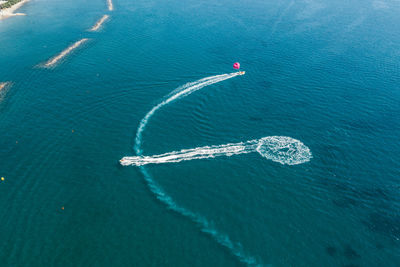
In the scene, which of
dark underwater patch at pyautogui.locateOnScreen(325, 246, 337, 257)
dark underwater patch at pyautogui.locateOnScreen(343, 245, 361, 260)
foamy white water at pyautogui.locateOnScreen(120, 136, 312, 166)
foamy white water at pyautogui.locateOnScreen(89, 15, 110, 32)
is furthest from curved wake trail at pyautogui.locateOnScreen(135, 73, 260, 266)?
foamy white water at pyautogui.locateOnScreen(89, 15, 110, 32)

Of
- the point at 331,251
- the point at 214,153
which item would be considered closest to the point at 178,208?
the point at 214,153

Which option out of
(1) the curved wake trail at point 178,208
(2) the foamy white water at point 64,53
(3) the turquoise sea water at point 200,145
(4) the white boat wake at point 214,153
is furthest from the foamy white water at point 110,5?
(4) the white boat wake at point 214,153

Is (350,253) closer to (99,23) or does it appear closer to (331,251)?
(331,251)

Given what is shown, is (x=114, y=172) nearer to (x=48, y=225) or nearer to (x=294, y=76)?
(x=48, y=225)

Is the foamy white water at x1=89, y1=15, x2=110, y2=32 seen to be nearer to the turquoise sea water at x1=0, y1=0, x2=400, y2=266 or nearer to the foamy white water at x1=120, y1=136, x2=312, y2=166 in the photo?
the turquoise sea water at x1=0, y1=0, x2=400, y2=266

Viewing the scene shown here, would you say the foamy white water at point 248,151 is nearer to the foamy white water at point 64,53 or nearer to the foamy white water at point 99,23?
the foamy white water at point 64,53
